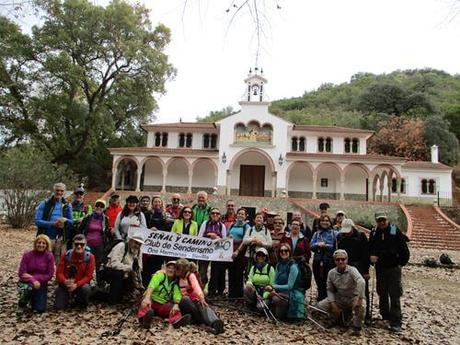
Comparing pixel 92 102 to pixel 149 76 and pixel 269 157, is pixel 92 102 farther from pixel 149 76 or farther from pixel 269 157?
pixel 269 157

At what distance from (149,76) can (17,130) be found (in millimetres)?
11371

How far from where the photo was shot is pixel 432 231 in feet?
65.0

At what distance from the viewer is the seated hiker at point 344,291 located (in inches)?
231

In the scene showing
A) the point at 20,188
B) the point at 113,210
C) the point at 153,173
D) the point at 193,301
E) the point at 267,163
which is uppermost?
the point at 267,163

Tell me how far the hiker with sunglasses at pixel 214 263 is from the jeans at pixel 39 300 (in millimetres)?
2740

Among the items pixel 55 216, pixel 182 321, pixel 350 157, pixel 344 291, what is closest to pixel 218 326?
pixel 182 321

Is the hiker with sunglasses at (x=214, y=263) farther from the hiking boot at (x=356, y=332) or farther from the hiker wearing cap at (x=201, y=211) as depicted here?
the hiking boot at (x=356, y=332)

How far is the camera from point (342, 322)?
20.1ft

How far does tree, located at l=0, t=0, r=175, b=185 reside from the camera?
2770 centimetres

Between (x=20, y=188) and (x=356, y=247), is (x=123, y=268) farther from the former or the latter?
(x=20, y=188)

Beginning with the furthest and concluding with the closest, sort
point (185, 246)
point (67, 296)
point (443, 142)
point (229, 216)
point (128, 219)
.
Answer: point (443, 142)
point (229, 216)
point (185, 246)
point (128, 219)
point (67, 296)

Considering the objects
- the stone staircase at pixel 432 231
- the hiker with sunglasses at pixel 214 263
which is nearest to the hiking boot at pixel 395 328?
the hiker with sunglasses at pixel 214 263

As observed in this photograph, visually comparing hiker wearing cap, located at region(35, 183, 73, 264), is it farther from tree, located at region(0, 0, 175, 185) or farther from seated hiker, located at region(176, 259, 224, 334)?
tree, located at region(0, 0, 175, 185)

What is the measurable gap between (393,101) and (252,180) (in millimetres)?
32256
